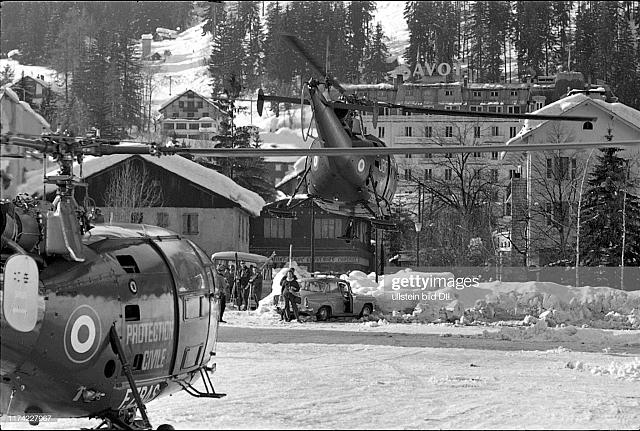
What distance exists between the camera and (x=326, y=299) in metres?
33.9

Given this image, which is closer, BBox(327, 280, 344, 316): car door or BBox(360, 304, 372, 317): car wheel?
BBox(327, 280, 344, 316): car door

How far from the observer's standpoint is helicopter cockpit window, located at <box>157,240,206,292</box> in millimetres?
11375

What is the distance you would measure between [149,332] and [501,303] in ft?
89.9

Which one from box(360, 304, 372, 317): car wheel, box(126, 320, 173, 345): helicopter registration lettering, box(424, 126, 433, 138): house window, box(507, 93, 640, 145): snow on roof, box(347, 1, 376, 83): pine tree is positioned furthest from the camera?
box(347, 1, 376, 83): pine tree

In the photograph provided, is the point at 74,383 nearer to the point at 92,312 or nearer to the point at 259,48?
the point at 92,312

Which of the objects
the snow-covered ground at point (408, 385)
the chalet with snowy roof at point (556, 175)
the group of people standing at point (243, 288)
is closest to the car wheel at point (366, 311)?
the group of people standing at point (243, 288)

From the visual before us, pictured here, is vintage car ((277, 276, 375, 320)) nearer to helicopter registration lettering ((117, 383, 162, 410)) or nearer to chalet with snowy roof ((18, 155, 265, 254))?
helicopter registration lettering ((117, 383, 162, 410))

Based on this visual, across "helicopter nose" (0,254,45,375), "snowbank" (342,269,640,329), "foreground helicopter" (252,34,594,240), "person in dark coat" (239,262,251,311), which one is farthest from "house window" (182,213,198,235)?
"helicopter nose" (0,254,45,375)

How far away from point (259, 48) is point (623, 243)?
131 metres

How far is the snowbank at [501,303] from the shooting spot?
34.8 metres

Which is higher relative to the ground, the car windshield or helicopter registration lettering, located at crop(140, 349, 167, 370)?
helicopter registration lettering, located at crop(140, 349, 167, 370)

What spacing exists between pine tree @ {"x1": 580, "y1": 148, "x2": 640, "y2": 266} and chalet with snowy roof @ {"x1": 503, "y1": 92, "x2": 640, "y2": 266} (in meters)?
1.86

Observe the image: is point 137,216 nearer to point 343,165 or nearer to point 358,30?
point 343,165

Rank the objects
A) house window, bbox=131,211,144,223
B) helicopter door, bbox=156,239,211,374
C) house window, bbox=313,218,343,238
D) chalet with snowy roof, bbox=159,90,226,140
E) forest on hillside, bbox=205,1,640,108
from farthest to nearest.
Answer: chalet with snowy roof, bbox=159,90,226,140, forest on hillside, bbox=205,1,640,108, house window, bbox=313,218,343,238, house window, bbox=131,211,144,223, helicopter door, bbox=156,239,211,374
